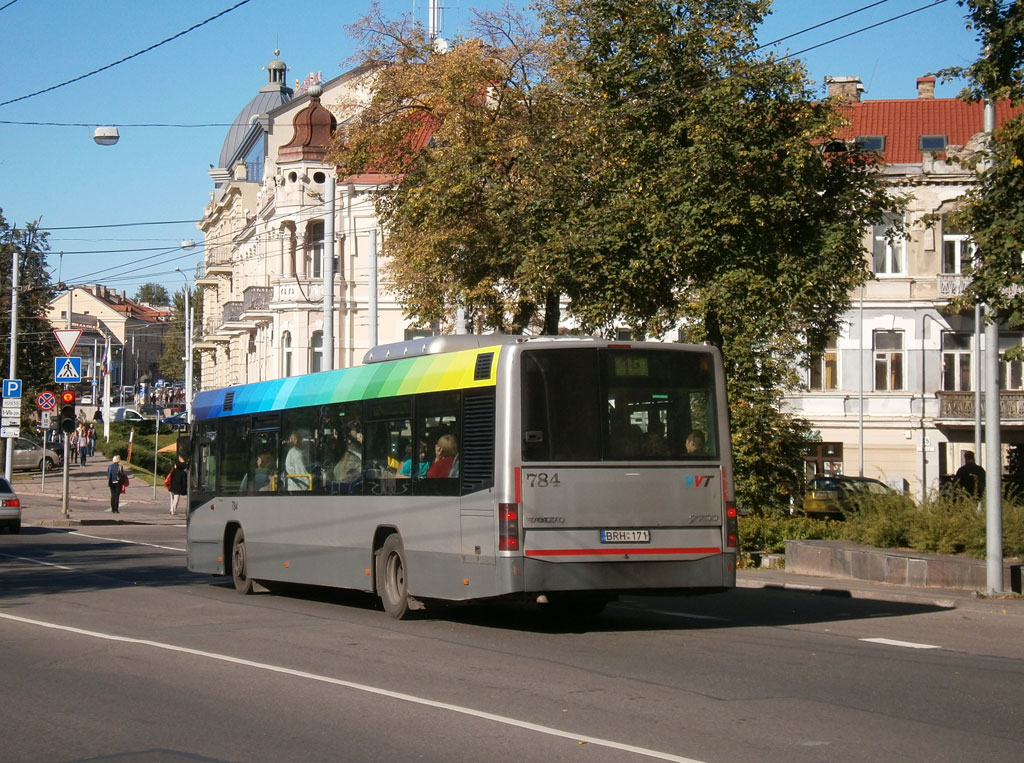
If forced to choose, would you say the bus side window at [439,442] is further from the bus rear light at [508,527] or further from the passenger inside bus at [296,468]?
the passenger inside bus at [296,468]

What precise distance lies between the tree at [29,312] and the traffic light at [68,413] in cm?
2735

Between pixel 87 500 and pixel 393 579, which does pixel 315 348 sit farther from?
pixel 393 579

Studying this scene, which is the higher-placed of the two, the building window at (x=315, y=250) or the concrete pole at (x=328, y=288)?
the building window at (x=315, y=250)

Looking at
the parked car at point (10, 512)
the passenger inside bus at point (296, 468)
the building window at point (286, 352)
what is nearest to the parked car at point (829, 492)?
the parked car at point (10, 512)

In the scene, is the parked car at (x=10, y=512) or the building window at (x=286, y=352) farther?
the building window at (x=286, y=352)

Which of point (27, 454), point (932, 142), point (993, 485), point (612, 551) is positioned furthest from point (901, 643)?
point (27, 454)

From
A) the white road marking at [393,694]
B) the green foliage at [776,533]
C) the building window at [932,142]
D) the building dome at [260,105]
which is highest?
the building dome at [260,105]

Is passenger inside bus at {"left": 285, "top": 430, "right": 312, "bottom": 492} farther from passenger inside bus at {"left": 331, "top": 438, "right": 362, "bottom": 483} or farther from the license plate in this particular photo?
the license plate

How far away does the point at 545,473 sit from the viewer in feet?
42.3

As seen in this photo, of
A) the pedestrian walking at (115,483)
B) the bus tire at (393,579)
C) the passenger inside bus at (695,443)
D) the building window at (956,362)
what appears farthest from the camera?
the building window at (956,362)

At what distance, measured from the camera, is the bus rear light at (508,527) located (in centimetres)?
1270

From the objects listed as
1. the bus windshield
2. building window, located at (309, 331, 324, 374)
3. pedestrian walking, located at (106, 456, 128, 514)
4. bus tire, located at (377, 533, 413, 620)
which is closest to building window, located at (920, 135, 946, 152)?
building window, located at (309, 331, 324, 374)

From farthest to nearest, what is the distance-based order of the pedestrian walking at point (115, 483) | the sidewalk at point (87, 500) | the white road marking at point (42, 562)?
the pedestrian walking at point (115, 483), the sidewalk at point (87, 500), the white road marking at point (42, 562)

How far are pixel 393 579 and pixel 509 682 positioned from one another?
4864 mm
